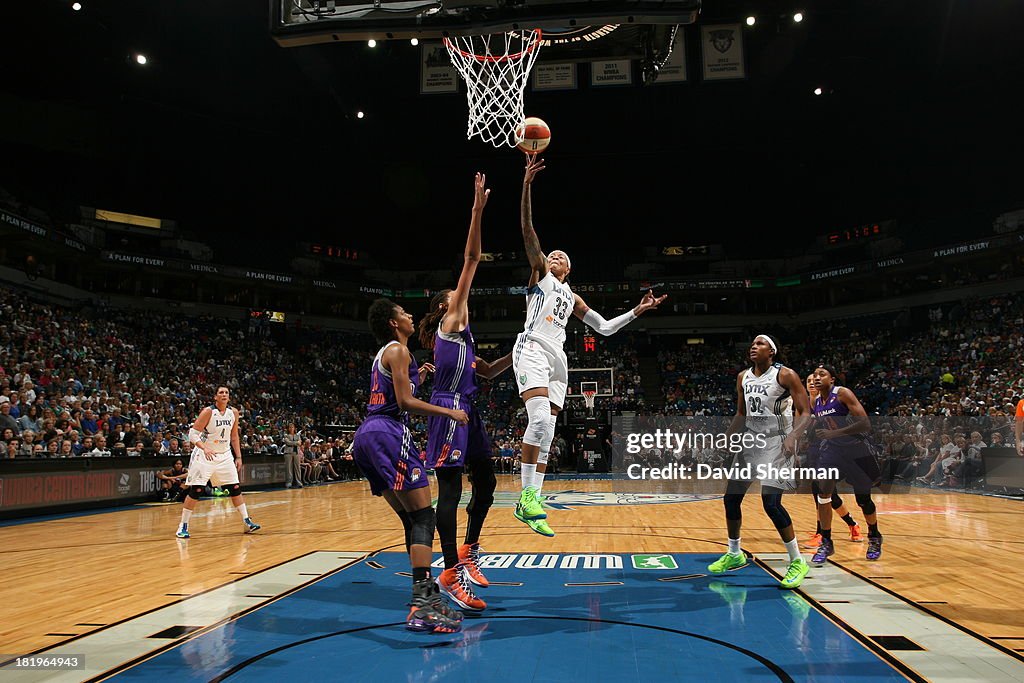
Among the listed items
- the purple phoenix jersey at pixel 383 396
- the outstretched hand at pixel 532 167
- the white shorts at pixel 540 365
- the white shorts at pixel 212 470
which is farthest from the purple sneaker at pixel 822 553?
the white shorts at pixel 212 470

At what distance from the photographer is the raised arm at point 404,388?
4.69 meters

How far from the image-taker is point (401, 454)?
480 centimetres

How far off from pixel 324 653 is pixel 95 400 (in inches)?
681

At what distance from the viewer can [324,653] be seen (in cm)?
409

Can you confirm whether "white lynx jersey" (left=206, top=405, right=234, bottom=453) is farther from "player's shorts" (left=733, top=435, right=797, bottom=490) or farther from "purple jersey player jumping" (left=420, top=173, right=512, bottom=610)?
"player's shorts" (left=733, top=435, right=797, bottom=490)

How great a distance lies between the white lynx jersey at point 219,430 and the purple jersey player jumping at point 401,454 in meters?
6.42

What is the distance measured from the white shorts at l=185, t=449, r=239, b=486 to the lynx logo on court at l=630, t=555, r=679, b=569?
6.41m

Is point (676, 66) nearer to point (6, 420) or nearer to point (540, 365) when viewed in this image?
point (540, 365)

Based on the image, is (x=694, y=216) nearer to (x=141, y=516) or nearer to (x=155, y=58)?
(x=155, y=58)

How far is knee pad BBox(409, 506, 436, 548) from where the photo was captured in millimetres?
4777

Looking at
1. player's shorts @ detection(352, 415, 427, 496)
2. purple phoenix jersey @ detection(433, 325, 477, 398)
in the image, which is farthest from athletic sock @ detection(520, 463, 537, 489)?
player's shorts @ detection(352, 415, 427, 496)

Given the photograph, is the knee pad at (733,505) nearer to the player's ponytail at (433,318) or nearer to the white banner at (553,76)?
the player's ponytail at (433,318)

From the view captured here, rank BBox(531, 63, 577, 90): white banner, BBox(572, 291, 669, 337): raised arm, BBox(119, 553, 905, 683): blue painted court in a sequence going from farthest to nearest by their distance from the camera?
1. BBox(531, 63, 577, 90): white banner
2. BBox(572, 291, 669, 337): raised arm
3. BBox(119, 553, 905, 683): blue painted court

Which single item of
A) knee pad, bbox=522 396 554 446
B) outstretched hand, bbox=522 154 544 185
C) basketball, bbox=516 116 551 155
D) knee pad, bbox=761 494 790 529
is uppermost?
basketball, bbox=516 116 551 155
